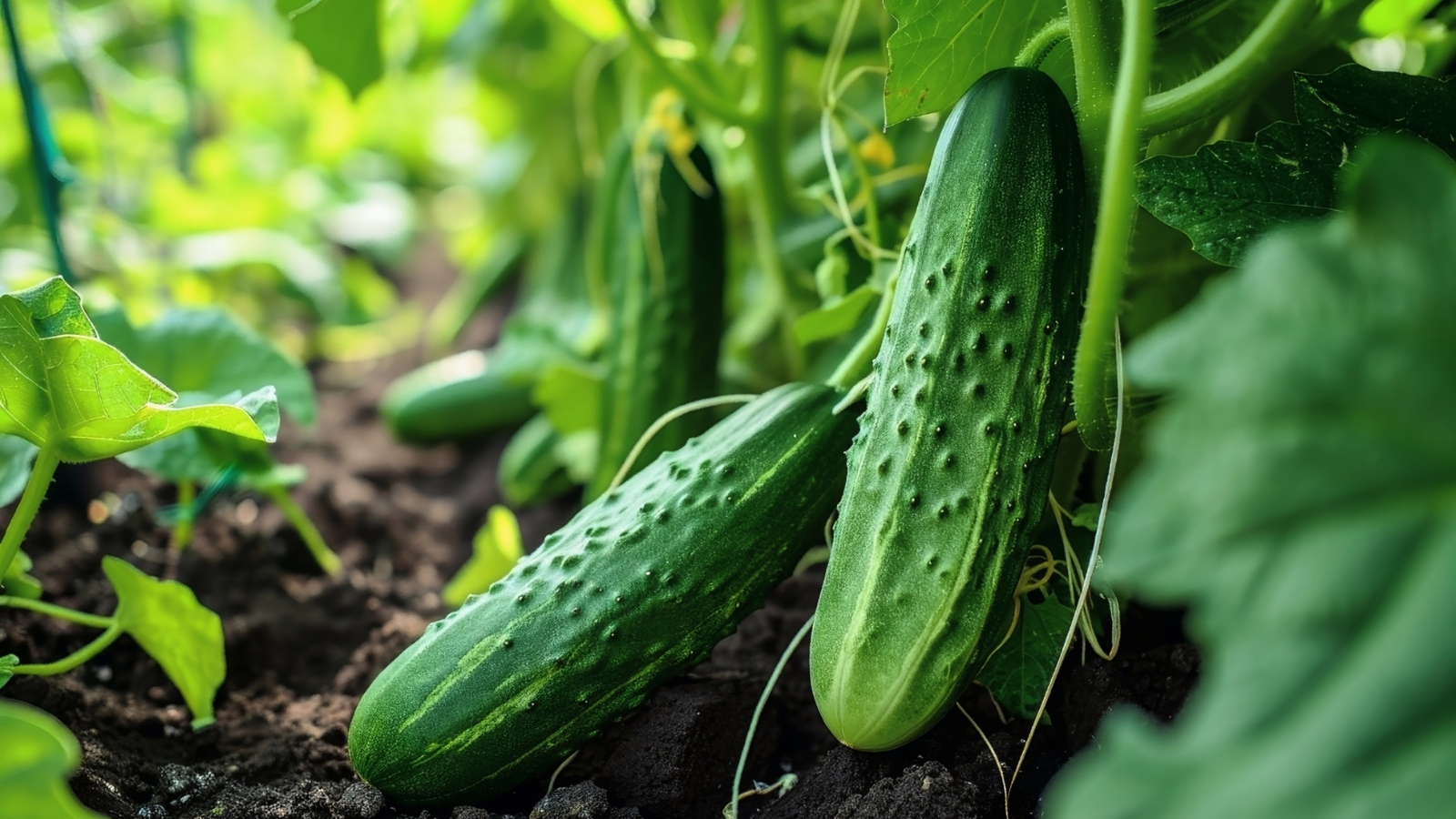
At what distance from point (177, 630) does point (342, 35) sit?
99 centimetres

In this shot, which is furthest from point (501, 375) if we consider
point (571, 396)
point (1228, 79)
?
point (1228, 79)

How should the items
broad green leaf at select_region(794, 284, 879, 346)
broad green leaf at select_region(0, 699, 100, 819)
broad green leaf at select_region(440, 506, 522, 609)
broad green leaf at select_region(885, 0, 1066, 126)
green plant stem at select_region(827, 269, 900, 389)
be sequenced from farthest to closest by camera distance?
1. broad green leaf at select_region(440, 506, 522, 609)
2. broad green leaf at select_region(794, 284, 879, 346)
3. green plant stem at select_region(827, 269, 900, 389)
4. broad green leaf at select_region(885, 0, 1066, 126)
5. broad green leaf at select_region(0, 699, 100, 819)

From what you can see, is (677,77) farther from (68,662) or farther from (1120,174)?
(68,662)

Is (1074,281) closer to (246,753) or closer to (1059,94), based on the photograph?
(1059,94)

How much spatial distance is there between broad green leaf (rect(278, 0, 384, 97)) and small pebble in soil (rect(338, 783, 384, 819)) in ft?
3.83

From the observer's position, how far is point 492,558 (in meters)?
1.77

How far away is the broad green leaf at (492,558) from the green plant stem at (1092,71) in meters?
0.99

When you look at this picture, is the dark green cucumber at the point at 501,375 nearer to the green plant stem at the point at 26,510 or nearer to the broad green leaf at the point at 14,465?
the broad green leaf at the point at 14,465

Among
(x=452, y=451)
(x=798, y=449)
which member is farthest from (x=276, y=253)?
(x=798, y=449)

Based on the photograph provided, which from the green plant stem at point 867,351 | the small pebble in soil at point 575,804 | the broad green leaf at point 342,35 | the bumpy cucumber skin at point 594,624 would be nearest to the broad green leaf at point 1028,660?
the bumpy cucumber skin at point 594,624

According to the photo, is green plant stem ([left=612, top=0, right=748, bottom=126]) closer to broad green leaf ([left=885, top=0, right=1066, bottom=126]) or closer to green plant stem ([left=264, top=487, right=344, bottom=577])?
broad green leaf ([left=885, top=0, right=1066, bottom=126])

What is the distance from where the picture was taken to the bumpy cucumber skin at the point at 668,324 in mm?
2061

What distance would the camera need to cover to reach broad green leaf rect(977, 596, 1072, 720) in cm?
138

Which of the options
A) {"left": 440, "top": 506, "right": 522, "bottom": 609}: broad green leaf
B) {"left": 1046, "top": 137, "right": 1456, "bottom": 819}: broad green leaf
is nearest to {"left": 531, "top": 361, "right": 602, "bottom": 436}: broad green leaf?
{"left": 440, "top": 506, "right": 522, "bottom": 609}: broad green leaf
